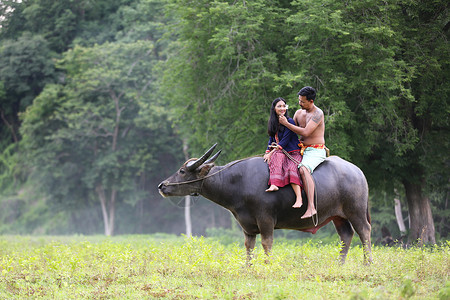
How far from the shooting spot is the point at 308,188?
385 inches

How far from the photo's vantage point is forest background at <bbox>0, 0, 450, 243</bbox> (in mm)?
17344

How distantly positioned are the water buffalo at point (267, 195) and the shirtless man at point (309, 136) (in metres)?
0.23

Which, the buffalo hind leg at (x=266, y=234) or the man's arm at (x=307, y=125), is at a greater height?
the man's arm at (x=307, y=125)

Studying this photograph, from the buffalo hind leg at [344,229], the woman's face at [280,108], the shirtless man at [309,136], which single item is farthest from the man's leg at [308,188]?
the buffalo hind leg at [344,229]

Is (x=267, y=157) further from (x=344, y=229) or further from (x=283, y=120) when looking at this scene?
(x=344, y=229)

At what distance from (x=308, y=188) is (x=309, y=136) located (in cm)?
102

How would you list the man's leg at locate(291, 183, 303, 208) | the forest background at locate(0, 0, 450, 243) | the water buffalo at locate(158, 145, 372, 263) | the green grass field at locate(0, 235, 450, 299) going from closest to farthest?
the green grass field at locate(0, 235, 450, 299)
the man's leg at locate(291, 183, 303, 208)
the water buffalo at locate(158, 145, 372, 263)
the forest background at locate(0, 0, 450, 243)

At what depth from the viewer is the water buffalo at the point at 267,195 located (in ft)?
32.6

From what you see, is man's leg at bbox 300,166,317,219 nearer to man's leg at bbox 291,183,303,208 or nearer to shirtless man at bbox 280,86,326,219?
shirtless man at bbox 280,86,326,219

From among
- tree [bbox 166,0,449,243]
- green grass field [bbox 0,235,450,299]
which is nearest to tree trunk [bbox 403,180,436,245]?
tree [bbox 166,0,449,243]

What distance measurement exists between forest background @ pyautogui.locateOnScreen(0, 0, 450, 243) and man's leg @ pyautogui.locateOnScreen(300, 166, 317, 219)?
78.3 inches

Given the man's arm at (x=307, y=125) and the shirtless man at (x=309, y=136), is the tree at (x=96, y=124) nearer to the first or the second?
the shirtless man at (x=309, y=136)

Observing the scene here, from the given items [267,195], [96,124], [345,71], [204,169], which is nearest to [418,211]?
[345,71]

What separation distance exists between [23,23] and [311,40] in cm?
3043
